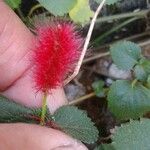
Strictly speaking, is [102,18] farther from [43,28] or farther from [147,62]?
[43,28]

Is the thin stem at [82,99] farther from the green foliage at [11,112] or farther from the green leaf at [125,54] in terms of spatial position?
the green foliage at [11,112]

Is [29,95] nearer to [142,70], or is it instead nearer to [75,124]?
[75,124]

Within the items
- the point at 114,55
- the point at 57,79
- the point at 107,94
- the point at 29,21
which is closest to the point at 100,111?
the point at 107,94

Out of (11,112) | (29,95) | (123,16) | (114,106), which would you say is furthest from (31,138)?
(123,16)

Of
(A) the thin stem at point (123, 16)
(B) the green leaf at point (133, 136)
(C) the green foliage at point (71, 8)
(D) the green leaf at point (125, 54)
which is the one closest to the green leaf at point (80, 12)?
(C) the green foliage at point (71, 8)

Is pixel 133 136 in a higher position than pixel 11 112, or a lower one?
lower

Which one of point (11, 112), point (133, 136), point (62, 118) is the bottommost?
point (133, 136)

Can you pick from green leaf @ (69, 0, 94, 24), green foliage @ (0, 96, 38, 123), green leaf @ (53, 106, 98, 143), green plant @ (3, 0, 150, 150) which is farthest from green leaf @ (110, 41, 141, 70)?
green foliage @ (0, 96, 38, 123)
